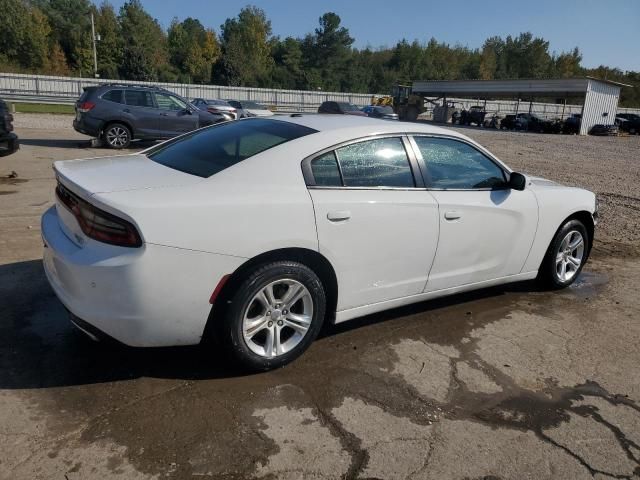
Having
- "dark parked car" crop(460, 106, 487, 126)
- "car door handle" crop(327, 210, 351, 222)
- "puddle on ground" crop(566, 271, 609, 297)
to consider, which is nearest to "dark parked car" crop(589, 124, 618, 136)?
"dark parked car" crop(460, 106, 487, 126)

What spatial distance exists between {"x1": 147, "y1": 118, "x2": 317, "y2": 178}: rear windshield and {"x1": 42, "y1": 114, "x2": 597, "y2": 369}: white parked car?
2cm

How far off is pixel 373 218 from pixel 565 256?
2571 mm

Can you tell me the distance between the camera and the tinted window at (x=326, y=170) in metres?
3.40

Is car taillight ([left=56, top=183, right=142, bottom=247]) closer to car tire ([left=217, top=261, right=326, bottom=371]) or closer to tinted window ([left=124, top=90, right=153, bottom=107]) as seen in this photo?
car tire ([left=217, top=261, right=326, bottom=371])

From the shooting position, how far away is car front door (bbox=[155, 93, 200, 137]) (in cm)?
1443

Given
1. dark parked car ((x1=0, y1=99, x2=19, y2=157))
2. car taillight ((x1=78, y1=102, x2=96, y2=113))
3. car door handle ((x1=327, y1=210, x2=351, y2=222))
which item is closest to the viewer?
car door handle ((x1=327, y1=210, x2=351, y2=222))

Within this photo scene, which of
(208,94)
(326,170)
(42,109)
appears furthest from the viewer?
(208,94)

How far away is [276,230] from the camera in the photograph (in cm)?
310

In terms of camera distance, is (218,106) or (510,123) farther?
(510,123)

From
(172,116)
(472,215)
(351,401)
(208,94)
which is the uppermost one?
(208,94)

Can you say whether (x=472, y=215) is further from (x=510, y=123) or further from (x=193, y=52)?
(x=193, y=52)

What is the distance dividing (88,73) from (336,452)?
78186mm

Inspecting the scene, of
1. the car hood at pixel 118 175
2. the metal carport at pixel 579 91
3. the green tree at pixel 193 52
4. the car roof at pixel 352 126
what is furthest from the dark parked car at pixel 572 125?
the green tree at pixel 193 52

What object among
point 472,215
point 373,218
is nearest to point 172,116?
point 472,215
